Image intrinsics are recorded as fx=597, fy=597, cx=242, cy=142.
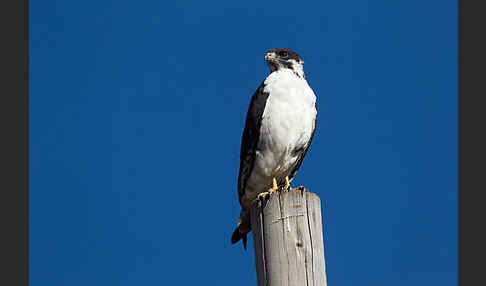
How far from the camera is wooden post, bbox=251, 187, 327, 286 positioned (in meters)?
3.27

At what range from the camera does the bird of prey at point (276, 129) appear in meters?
5.39

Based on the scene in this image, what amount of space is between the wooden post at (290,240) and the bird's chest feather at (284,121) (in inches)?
75.1

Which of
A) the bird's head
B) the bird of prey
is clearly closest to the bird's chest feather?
the bird of prey

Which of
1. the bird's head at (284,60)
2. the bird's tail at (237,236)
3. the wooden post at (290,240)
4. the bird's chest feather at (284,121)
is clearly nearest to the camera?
the wooden post at (290,240)

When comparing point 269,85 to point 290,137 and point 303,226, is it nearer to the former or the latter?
point 290,137

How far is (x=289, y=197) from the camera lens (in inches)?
137

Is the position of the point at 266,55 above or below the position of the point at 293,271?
above

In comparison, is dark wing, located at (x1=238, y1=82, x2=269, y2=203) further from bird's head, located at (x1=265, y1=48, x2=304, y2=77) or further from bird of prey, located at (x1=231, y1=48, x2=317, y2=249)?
bird's head, located at (x1=265, y1=48, x2=304, y2=77)

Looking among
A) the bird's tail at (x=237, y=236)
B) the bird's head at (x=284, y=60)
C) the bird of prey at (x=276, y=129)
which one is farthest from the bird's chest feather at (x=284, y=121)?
the bird's tail at (x=237, y=236)

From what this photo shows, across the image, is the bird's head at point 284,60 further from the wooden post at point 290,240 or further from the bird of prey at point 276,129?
the wooden post at point 290,240

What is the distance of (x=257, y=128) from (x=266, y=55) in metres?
0.85

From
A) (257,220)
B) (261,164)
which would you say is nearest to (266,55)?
(261,164)

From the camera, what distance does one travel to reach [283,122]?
5.39 meters

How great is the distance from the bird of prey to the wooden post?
1746mm
